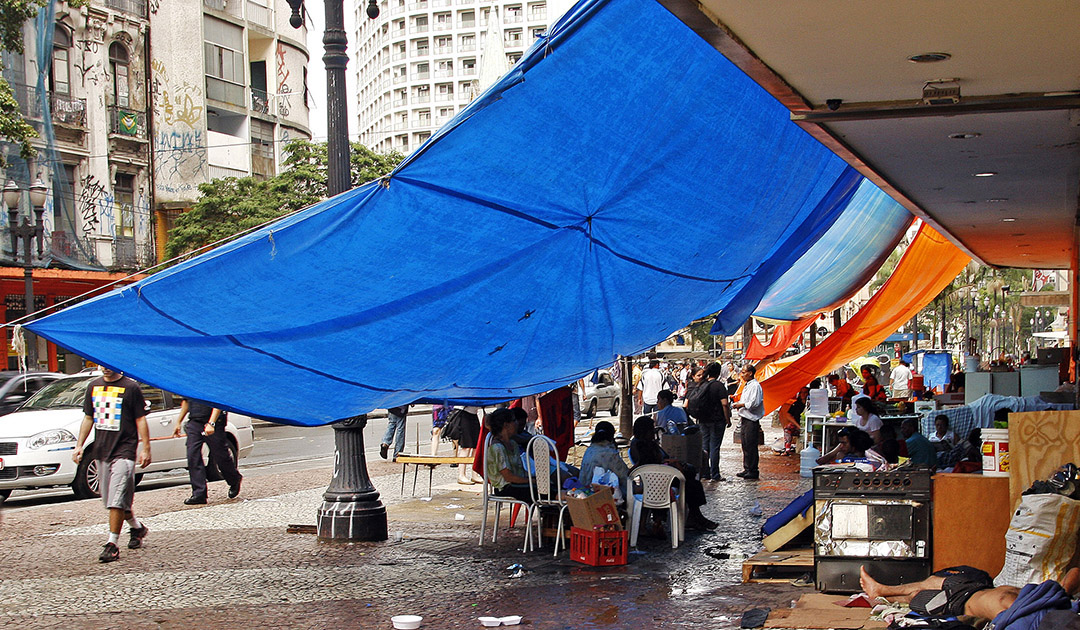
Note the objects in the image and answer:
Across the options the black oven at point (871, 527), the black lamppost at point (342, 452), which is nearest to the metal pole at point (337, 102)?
the black lamppost at point (342, 452)

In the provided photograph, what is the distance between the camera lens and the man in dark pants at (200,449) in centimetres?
1313

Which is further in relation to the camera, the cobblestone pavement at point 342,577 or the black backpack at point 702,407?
the black backpack at point 702,407

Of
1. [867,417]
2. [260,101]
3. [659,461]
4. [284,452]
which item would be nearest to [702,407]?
[867,417]

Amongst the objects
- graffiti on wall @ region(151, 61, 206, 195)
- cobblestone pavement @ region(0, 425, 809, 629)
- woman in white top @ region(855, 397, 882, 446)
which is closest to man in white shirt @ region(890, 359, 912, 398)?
woman in white top @ region(855, 397, 882, 446)

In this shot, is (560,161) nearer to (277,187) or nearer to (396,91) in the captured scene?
(277,187)

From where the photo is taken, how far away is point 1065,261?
54.2ft

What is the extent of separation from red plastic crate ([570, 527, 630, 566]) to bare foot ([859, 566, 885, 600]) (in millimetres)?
2580

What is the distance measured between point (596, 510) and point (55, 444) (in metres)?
8.66

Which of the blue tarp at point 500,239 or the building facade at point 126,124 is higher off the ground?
the building facade at point 126,124

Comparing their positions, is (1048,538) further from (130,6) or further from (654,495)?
(130,6)

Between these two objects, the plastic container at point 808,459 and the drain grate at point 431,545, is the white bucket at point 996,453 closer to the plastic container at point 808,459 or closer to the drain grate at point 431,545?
the drain grate at point 431,545

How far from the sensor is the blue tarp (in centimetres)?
617

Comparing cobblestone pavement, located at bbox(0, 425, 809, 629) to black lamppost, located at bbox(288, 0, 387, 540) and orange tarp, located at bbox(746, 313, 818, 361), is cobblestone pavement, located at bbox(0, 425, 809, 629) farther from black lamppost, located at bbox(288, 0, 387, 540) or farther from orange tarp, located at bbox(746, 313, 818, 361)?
orange tarp, located at bbox(746, 313, 818, 361)

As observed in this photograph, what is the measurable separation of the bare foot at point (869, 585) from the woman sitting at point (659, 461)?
11.5 ft
